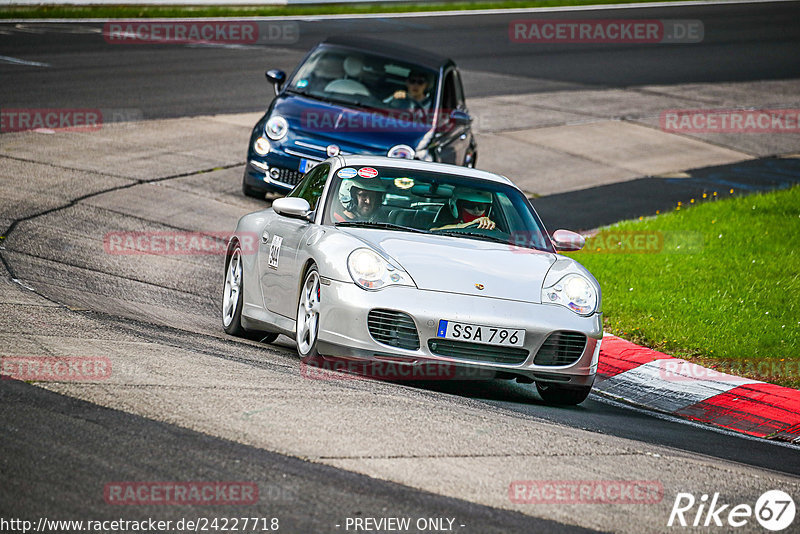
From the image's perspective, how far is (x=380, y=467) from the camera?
497 cm

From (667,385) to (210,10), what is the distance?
22.7 meters

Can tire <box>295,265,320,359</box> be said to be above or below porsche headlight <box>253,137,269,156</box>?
above

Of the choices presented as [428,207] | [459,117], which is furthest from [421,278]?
[459,117]

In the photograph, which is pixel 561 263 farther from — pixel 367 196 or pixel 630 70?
pixel 630 70

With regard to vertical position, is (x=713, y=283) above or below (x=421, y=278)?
below

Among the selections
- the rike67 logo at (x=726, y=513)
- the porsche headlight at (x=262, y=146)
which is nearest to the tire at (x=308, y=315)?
the rike67 logo at (x=726, y=513)

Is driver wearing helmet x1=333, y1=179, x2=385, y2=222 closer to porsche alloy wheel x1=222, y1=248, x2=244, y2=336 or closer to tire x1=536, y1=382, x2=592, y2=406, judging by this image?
porsche alloy wheel x1=222, y1=248, x2=244, y2=336

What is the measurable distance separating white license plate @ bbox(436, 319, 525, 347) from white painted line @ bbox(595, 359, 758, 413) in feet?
5.55

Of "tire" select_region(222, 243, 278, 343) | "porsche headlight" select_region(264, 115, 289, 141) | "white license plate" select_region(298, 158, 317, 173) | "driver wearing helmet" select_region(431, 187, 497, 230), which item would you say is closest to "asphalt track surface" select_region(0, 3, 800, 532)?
"tire" select_region(222, 243, 278, 343)

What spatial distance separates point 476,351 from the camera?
681 cm

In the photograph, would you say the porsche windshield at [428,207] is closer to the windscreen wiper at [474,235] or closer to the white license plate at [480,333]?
the windscreen wiper at [474,235]

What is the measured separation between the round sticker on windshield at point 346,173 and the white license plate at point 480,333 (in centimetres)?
177

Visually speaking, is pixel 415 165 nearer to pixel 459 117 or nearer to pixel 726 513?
pixel 726 513

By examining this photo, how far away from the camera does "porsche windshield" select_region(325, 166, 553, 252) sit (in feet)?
25.7
